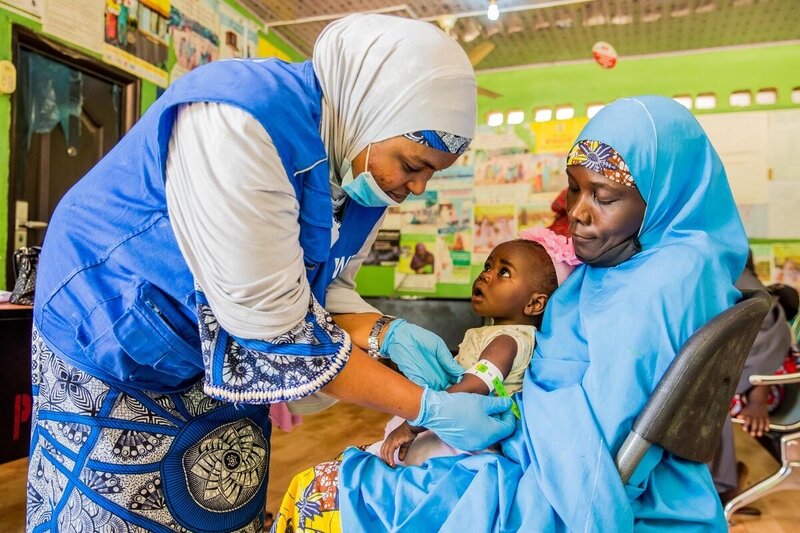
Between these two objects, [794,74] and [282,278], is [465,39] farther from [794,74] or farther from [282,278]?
[282,278]

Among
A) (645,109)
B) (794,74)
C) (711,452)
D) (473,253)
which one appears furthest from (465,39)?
(711,452)

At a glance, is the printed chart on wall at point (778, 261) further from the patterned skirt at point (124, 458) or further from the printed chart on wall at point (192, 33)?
the patterned skirt at point (124, 458)

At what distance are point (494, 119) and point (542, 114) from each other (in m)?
0.43

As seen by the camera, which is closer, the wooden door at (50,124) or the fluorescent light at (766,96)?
the wooden door at (50,124)

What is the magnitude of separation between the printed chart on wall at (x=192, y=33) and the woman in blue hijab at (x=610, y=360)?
3462mm

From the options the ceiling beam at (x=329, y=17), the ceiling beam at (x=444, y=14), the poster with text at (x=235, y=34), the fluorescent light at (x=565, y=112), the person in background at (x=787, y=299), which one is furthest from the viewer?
the fluorescent light at (x=565, y=112)

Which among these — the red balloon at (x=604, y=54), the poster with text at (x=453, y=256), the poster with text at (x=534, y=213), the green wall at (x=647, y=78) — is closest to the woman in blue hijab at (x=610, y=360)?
the red balloon at (x=604, y=54)

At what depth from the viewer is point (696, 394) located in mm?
902

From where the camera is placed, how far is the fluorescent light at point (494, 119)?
5.21m

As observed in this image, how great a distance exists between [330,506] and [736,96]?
5033 mm

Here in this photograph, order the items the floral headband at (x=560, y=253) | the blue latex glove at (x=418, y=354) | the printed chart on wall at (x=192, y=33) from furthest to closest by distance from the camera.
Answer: the printed chart on wall at (x=192, y=33)
the floral headband at (x=560, y=253)
the blue latex glove at (x=418, y=354)

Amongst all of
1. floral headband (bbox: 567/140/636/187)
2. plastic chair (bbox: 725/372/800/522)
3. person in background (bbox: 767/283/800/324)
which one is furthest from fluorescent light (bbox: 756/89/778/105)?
floral headband (bbox: 567/140/636/187)

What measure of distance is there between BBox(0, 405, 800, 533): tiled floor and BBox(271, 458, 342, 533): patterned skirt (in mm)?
1545

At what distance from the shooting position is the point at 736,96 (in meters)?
4.71
